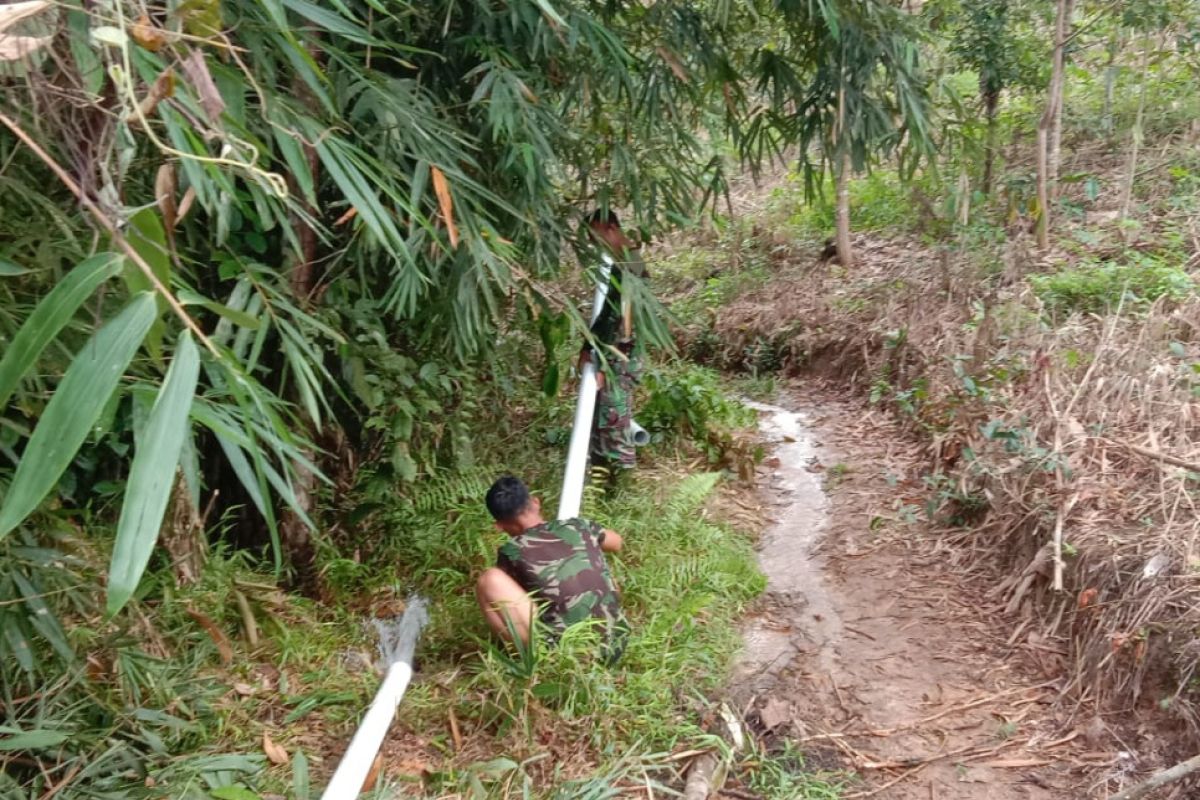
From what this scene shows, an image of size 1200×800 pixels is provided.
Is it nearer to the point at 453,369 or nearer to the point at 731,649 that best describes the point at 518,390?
the point at 453,369

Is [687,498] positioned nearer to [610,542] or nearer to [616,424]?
[616,424]

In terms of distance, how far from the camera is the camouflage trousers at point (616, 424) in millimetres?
4570

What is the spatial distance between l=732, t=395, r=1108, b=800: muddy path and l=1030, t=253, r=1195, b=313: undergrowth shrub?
4.67ft

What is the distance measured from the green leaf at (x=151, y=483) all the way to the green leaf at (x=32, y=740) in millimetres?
1508

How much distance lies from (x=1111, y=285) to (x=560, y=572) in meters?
4.00

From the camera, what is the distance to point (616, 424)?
15.1 ft

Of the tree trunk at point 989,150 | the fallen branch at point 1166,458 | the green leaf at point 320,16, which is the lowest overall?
the fallen branch at point 1166,458

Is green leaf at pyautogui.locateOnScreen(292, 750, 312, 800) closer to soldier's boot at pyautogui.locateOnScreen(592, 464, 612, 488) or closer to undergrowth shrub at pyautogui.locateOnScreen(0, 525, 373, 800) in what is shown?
undergrowth shrub at pyautogui.locateOnScreen(0, 525, 373, 800)

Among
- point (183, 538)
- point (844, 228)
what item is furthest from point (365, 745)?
point (844, 228)

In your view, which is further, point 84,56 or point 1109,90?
point 1109,90

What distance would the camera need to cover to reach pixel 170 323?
2.44 meters

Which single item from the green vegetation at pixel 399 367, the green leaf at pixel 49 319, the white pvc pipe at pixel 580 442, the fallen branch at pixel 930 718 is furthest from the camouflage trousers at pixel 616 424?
the green leaf at pixel 49 319

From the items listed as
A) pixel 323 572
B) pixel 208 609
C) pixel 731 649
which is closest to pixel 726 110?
pixel 731 649

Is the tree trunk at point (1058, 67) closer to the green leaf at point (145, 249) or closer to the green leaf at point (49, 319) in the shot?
the green leaf at point (145, 249)
